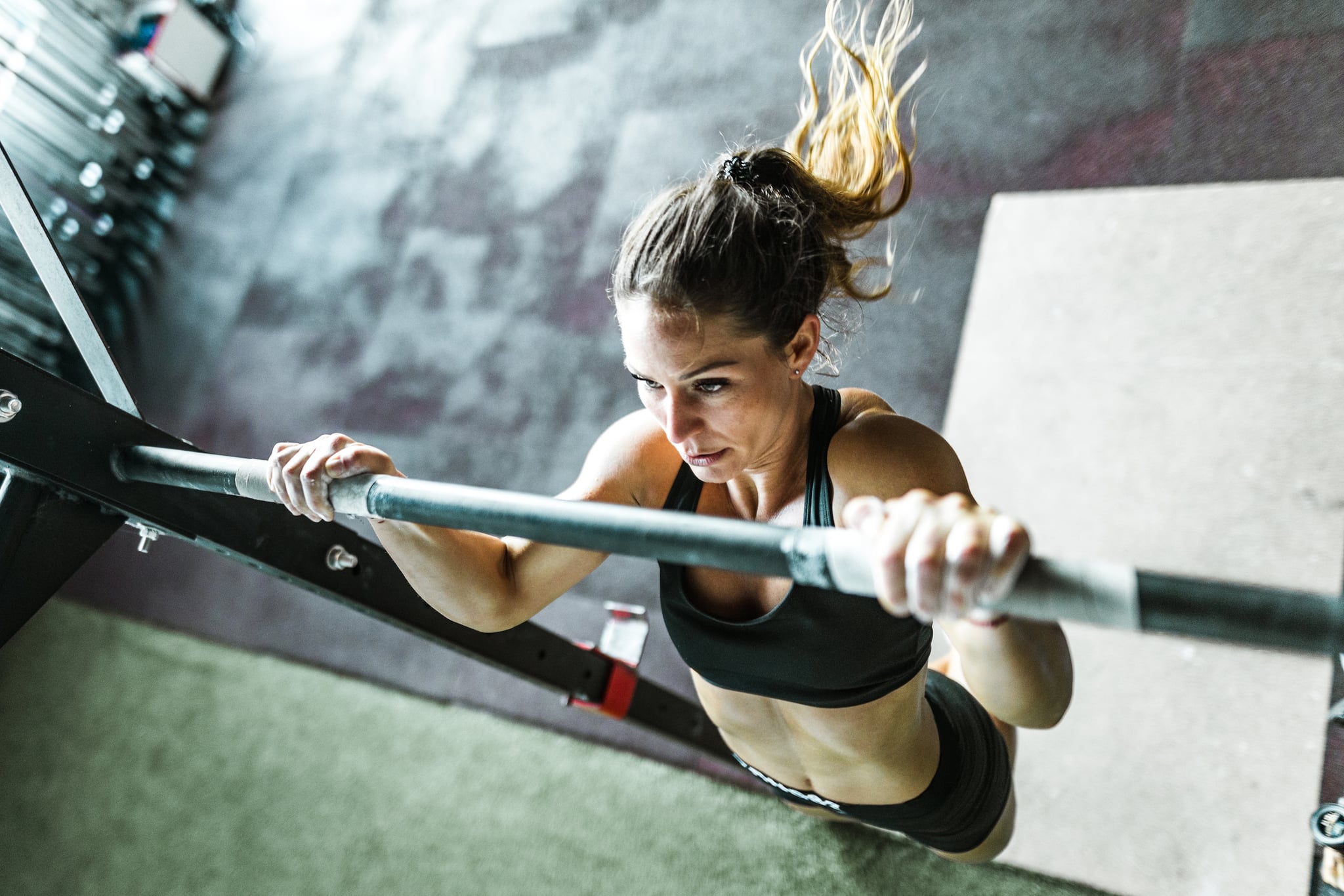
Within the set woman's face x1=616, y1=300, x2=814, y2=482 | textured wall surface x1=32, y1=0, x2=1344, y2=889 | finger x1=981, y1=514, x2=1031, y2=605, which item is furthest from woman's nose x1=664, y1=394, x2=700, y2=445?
textured wall surface x1=32, y1=0, x2=1344, y2=889

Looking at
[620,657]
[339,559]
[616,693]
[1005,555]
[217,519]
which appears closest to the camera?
[1005,555]

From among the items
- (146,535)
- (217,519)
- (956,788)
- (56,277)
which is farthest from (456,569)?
A: (956,788)

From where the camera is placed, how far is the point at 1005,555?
0.74 metres

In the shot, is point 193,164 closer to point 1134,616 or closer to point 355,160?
point 355,160

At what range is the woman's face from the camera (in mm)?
1258

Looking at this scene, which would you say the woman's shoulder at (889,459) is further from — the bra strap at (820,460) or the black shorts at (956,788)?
the black shorts at (956,788)

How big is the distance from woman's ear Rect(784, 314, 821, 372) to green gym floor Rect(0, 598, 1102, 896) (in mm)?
1272

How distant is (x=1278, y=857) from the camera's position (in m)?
1.88

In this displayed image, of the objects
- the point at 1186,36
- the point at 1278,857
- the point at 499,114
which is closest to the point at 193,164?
the point at 499,114

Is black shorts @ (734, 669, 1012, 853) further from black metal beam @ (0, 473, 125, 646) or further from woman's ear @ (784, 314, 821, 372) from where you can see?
black metal beam @ (0, 473, 125, 646)

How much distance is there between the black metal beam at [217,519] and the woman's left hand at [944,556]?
3.03ft

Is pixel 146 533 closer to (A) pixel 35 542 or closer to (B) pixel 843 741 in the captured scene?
(A) pixel 35 542

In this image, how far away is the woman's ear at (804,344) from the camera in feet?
4.47

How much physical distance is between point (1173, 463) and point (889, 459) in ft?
4.13
